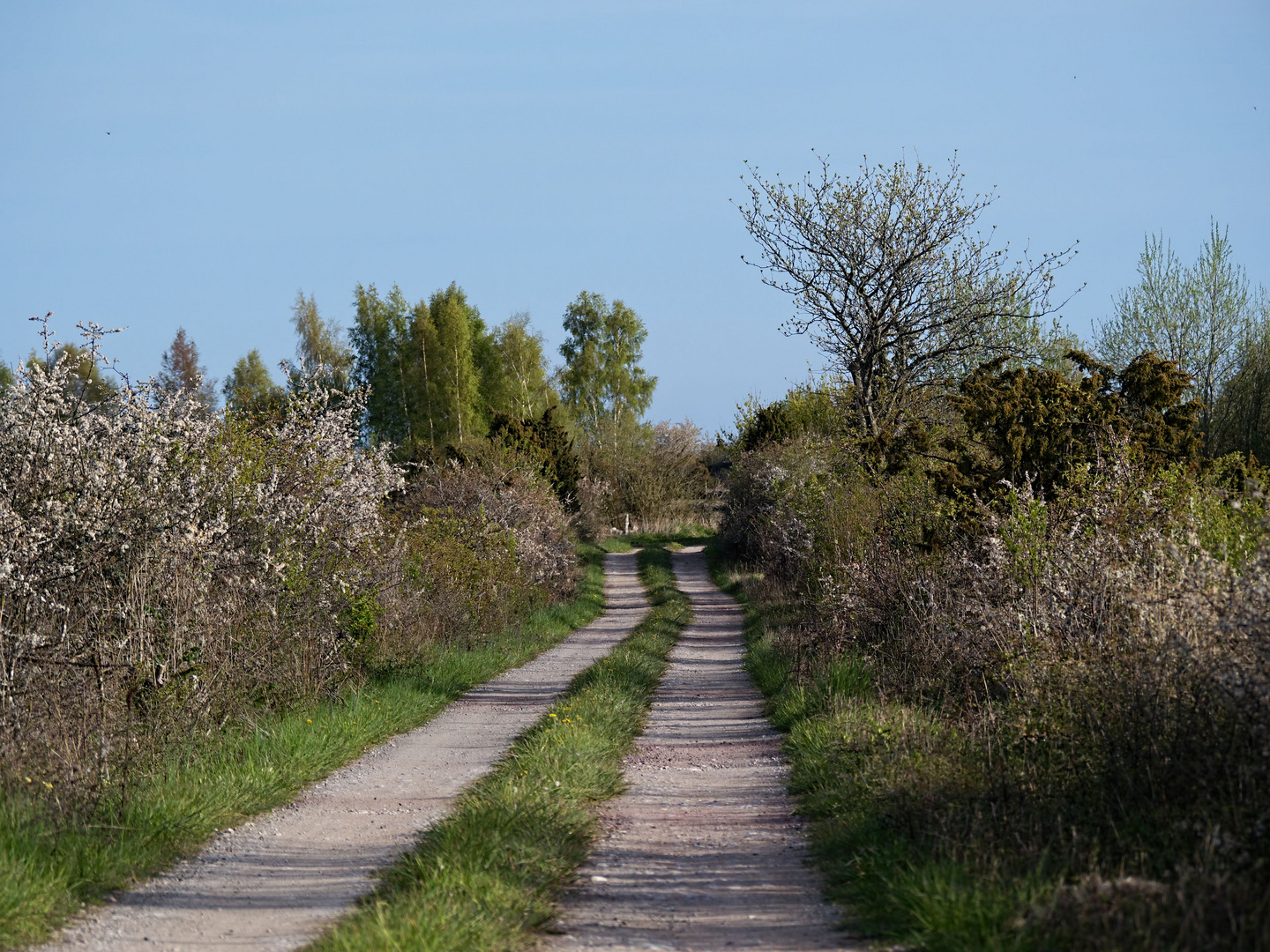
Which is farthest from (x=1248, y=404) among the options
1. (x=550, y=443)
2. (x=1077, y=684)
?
(x=1077, y=684)

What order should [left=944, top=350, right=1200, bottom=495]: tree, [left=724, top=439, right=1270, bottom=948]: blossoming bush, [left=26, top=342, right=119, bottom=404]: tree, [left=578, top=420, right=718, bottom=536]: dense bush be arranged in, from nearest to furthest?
[left=724, top=439, right=1270, bottom=948]: blossoming bush
[left=26, top=342, right=119, bottom=404]: tree
[left=944, top=350, right=1200, bottom=495]: tree
[left=578, top=420, right=718, bottom=536]: dense bush

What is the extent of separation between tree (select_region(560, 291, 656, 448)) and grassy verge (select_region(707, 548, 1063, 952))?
163 feet

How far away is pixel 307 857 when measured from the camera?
6078 millimetres

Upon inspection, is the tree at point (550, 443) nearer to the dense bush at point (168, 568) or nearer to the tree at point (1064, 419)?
the dense bush at point (168, 568)

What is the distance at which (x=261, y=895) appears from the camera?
5.36m

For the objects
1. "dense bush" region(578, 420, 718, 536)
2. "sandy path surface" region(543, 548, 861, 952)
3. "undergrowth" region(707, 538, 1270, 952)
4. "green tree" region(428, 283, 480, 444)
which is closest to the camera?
"undergrowth" region(707, 538, 1270, 952)

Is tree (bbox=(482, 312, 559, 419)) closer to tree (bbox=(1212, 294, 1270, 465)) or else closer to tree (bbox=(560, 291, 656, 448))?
tree (bbox=(560, 291, 656, 448))

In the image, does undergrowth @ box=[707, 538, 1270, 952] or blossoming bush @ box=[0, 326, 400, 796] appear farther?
blossoming bush @ box=[0, 326, 400, 796]

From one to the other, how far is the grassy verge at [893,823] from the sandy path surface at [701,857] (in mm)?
200

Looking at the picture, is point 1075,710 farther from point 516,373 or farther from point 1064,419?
point 516,373

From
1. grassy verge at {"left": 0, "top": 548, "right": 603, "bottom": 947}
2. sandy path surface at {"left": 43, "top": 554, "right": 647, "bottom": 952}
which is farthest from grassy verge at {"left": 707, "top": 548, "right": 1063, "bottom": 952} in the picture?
grassy verge at {"left": 0, "top": 548, "right": 603, "bottom": 947}

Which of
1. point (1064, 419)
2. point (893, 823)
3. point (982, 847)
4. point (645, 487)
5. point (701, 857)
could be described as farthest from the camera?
point (645, 487)

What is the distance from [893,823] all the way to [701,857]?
114 centimetres

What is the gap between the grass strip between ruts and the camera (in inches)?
178
